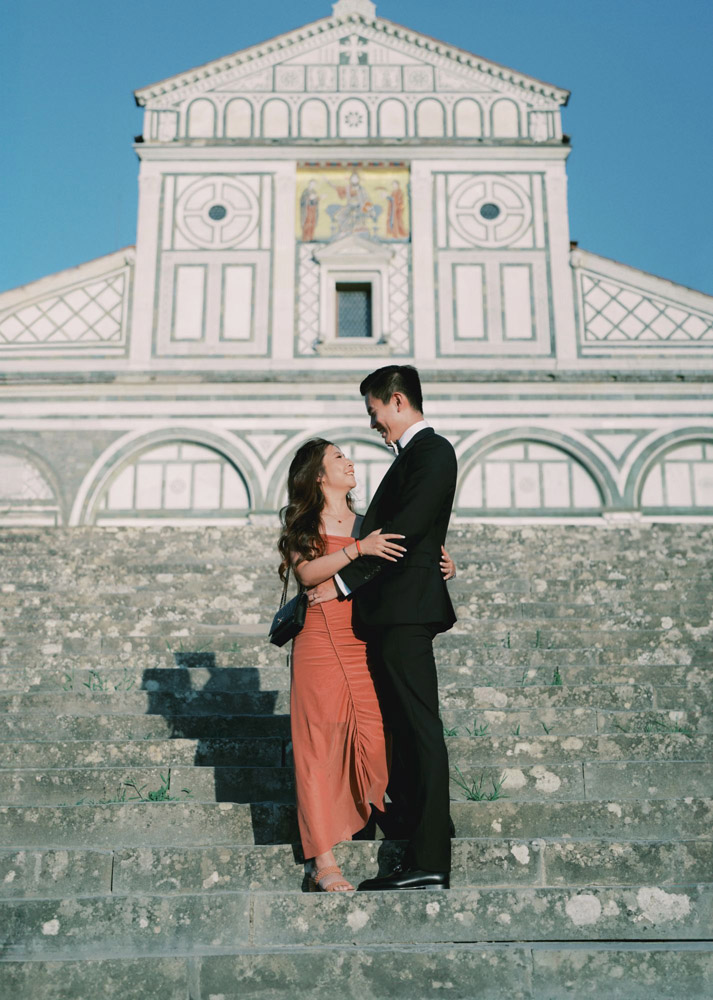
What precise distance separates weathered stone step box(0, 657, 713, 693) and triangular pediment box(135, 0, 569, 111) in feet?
49.6

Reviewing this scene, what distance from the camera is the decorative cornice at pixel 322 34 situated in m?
18.8

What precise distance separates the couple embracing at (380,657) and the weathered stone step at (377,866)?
167 millimetres

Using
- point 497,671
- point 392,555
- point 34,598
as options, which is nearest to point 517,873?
point 392,555

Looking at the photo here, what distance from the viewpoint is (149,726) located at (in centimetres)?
553

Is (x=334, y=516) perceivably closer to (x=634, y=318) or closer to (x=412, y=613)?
(x=412, y=613)

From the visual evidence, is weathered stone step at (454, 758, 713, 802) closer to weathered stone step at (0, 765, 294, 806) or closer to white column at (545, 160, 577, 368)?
weathered stone step at (0, 765, 294, 806)

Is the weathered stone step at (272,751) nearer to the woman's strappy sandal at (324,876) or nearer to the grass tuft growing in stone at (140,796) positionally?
the grass tuft growing in stone at (140,796)

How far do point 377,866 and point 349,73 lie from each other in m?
17.8

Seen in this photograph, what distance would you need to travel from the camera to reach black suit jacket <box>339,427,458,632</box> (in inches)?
145

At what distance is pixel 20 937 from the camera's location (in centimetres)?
354

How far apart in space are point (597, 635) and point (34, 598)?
14.8 ft

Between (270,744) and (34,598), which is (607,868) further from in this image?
(34,598)

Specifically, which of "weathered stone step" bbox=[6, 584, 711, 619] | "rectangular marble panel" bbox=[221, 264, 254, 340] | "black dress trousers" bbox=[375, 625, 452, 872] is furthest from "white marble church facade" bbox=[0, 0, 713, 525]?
"black dress trousers" bbox=[375, 625, 452, 872]

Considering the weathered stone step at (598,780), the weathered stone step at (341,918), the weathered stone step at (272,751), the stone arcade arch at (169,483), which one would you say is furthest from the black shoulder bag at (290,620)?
the stone arcade arch at (169,483)
